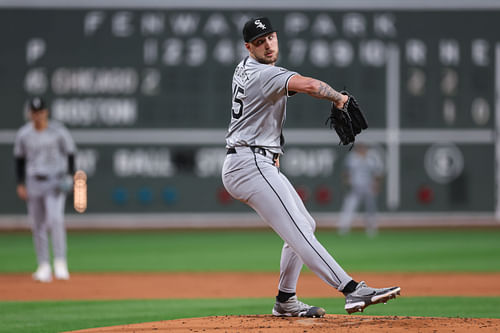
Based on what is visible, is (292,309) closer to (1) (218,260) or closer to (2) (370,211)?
(1) (218,260)

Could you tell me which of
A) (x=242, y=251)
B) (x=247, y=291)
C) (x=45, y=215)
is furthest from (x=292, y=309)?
(x=242, y=251)

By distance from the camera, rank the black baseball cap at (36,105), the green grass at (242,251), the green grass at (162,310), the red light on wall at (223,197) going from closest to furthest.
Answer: the green grass at (162,310), the black baseball cap at (36,105), the green grass at (242,251), the red light on wall at (223,197)

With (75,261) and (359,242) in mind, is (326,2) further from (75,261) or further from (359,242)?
(75,261)

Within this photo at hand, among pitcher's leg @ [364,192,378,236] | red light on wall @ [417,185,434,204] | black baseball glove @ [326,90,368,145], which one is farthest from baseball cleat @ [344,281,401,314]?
red light on wall @ [417,185,434,204]

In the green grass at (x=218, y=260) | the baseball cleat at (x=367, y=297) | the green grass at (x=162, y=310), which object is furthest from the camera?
the green grass at (x=218, y=260)

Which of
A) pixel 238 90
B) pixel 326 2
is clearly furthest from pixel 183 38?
pixel 238 90

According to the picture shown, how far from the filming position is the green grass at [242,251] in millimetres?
11109

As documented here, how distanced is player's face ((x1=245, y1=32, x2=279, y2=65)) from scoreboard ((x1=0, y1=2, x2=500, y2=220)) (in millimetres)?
11484

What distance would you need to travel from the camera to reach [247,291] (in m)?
8.38

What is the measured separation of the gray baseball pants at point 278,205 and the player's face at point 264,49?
57 centimetres

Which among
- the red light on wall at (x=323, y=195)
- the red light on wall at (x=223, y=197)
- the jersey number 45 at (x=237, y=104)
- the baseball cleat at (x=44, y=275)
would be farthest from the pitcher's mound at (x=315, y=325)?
the red light on wall at (x=323, y=195)

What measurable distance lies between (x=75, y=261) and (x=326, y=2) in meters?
8.30

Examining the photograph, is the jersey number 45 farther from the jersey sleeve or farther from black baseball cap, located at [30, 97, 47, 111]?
black baseball cap, located at [30, 97, 47, 111]

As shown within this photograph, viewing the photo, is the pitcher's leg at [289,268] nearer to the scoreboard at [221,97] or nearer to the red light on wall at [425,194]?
the scoreboard at [221,97]
